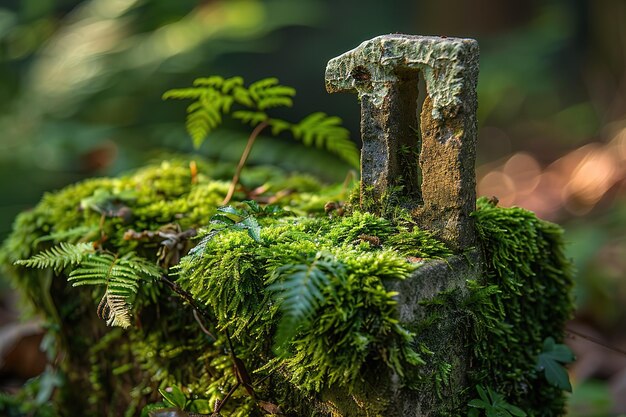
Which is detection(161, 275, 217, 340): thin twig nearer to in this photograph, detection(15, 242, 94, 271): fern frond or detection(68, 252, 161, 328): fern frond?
detection(68, 252, 161, 328): fern frond

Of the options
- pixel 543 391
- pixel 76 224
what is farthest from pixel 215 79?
pixel 543 391

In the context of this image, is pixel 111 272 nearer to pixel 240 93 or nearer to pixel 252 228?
pixel 252 228

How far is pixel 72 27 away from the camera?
6355 millimetres

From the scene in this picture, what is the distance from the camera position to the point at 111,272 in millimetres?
2066

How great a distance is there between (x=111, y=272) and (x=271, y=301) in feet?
1.98

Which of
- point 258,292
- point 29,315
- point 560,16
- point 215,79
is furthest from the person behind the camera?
point 560,16

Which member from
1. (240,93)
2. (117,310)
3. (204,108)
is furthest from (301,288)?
(204,108)

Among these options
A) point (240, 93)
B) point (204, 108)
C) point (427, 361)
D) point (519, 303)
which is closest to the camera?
point (427, 361)

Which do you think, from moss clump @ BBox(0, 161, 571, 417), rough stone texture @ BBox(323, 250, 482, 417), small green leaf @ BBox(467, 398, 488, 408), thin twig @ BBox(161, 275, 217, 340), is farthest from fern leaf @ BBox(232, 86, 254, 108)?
small green leaf @ BBox(467, 398, 488, 408)

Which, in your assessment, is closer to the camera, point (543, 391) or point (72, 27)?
point (543, 391)

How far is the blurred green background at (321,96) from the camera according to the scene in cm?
543

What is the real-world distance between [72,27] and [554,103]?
722 centimetres

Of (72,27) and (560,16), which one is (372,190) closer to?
(72,27)

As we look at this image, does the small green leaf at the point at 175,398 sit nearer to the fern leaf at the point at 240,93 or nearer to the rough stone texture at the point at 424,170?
the rough stone texture at the point at 424,170
